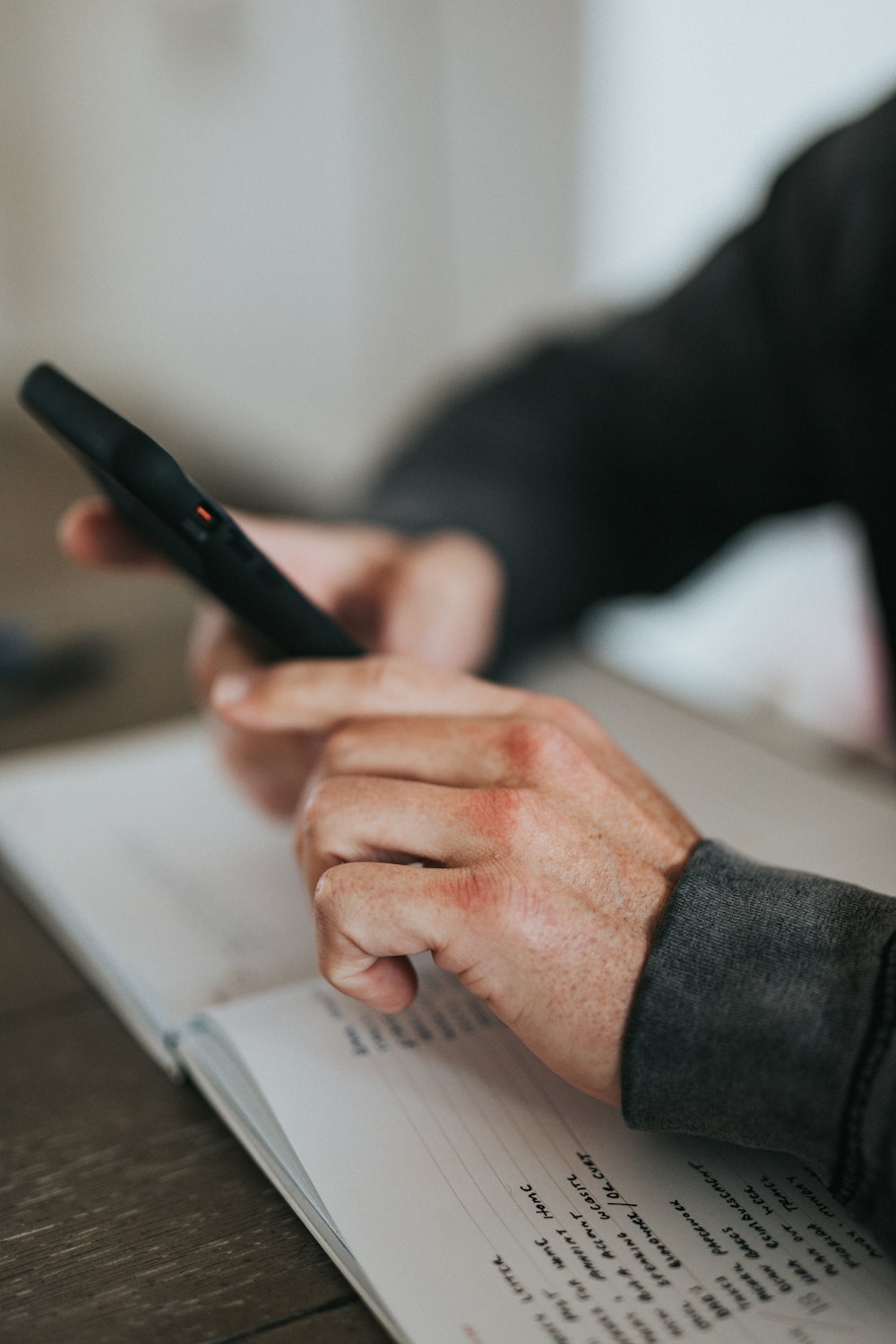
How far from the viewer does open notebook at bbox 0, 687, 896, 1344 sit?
0.33 m

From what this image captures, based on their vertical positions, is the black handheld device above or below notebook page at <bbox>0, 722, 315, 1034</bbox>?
above

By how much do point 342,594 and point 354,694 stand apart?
0.74ft

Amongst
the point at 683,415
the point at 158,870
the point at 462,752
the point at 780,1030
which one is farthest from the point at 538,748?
the point at 683,415

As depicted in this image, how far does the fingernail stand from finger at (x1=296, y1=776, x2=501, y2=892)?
93 millimetres

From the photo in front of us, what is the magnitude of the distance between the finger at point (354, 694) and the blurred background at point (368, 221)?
348mm

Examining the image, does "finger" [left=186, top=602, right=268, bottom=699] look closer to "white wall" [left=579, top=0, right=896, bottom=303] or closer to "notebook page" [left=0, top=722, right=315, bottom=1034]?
"notebook page" [left=0, top=722, right=315, bottom=1034]

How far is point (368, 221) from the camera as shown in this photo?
2.68 meters

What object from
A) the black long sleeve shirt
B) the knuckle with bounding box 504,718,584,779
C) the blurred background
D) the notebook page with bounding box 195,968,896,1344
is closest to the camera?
the notebook page with bounding box 195,968,896,1344

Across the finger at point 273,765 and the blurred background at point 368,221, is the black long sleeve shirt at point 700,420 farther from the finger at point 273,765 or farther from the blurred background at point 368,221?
the finger at point 273,765

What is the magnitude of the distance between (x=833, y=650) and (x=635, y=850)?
150 cm

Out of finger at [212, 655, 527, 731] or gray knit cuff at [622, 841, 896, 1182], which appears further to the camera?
finger at [212, 655, 527, 731]

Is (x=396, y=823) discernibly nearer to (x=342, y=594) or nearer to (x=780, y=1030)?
(x=780, y=1030)

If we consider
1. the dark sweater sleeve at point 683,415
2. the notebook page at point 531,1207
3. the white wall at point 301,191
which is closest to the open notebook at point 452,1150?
the notebook page at point 531,1207

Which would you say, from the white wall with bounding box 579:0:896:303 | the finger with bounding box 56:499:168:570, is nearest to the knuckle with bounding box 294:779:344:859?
the finger with bounding box 56:499:168:570
